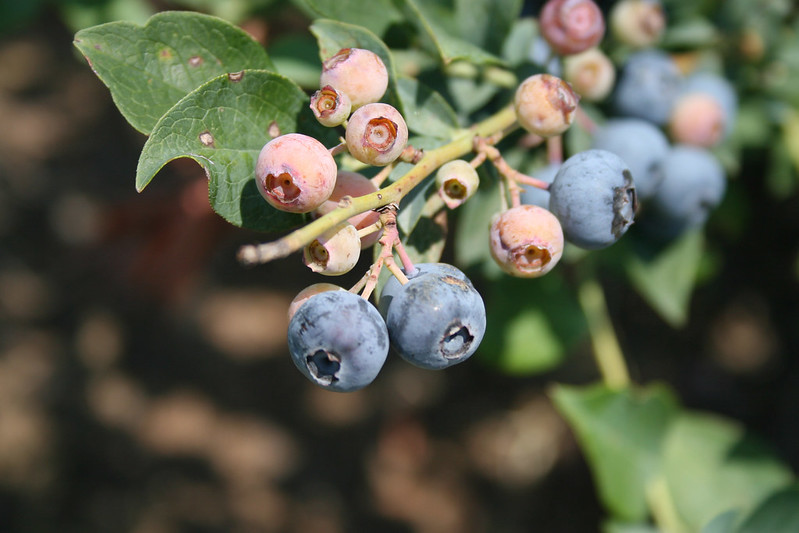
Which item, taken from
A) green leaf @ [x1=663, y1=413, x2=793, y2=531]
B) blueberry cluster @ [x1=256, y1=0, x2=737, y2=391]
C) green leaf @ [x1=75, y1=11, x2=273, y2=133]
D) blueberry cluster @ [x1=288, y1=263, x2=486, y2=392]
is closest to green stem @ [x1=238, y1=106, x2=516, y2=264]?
blueberry cluster @ [x1=256, y1=0, x2=737, y2=391]

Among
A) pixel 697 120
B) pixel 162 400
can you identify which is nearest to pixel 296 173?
pixel 697 120

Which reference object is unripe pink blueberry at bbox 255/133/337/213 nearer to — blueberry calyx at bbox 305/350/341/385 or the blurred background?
blueberry calyx at bbox 305/350/341/385

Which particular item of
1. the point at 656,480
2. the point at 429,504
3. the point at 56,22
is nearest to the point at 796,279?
the point at 656,480

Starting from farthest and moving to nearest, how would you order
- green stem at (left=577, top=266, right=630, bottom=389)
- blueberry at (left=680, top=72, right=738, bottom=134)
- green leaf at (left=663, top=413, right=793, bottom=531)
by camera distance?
green stem at (left=577, top=266, right=630, bottom=389), green leaf at (left=663, top=413, right=793, bottom=531), blueberry at (left=680, top=72, right=738, bottom=134)

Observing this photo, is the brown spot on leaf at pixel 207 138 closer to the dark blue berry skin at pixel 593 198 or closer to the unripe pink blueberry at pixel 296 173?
the unripe pink blueberry at pixel 296 173

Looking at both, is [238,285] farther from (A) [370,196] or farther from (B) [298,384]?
(A) [370,196]

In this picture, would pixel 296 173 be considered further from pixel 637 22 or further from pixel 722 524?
pixel 722 524
